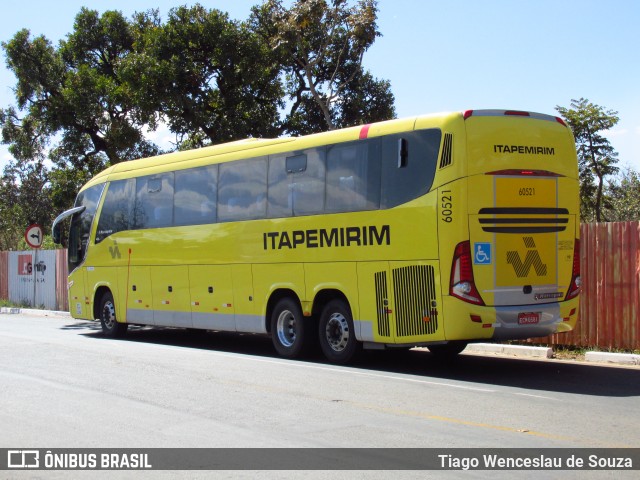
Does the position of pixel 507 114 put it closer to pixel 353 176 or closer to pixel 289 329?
pixel 353 176

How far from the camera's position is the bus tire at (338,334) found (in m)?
12.8

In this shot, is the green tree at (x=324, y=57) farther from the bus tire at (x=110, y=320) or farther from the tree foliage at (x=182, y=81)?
the bus tire at (x=110, y=320)

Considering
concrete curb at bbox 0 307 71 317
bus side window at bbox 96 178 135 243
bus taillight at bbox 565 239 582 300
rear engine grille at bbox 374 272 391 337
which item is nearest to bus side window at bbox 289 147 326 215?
rear engine grille at bbox 374 272 391 337

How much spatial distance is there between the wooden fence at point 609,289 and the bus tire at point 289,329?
4772 mm

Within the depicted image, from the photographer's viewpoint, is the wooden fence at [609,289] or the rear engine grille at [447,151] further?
the wooden fence at [609,289]

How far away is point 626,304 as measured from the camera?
45.1 feet

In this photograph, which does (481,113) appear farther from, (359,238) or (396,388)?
(396,388)

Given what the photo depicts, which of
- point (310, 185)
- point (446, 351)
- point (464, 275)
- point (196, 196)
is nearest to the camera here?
point (464, 275)

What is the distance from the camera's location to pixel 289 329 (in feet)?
46.3

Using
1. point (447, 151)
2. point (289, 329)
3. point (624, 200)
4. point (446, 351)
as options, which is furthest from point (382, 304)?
point (624, 200)

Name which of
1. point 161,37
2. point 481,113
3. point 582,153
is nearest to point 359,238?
point 481,113

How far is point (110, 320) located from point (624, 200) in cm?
2575

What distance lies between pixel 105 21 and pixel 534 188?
20.6 meters

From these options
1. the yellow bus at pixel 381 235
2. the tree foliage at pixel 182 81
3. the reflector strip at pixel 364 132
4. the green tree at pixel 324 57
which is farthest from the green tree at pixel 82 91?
the reflector strip at pixel 364 132
